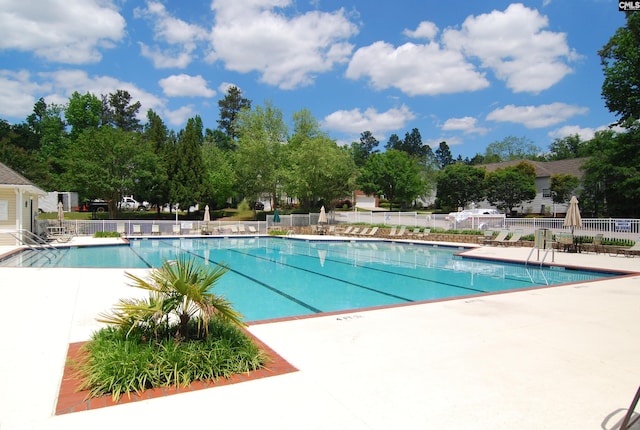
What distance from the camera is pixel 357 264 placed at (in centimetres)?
1515

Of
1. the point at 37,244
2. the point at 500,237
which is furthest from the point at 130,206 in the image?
the point at 500,237

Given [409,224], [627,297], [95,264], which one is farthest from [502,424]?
[409,224]

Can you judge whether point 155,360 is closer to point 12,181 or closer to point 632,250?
point 632,250

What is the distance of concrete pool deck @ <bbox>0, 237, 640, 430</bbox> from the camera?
305 cm

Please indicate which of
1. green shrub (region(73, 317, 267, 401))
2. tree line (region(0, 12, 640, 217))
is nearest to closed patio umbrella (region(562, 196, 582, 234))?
tree line (region(0, 12, 640, 217))

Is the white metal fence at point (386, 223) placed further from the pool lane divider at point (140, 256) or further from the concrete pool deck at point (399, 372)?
the concrete pool deck at point (399, 372)

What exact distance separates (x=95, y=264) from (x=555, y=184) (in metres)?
37.9

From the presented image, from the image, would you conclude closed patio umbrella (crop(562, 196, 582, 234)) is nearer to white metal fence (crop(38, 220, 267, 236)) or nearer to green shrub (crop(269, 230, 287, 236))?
green shrub (crop(269, 230, 287, 236))

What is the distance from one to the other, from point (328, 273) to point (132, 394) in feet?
32.7

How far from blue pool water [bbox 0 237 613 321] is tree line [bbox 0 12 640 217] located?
12024 millimetres

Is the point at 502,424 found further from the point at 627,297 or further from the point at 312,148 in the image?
the point at 312,148

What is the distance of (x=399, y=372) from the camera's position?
3.98m

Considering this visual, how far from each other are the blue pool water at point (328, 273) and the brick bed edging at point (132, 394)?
372 cm

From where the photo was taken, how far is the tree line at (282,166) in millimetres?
26922
